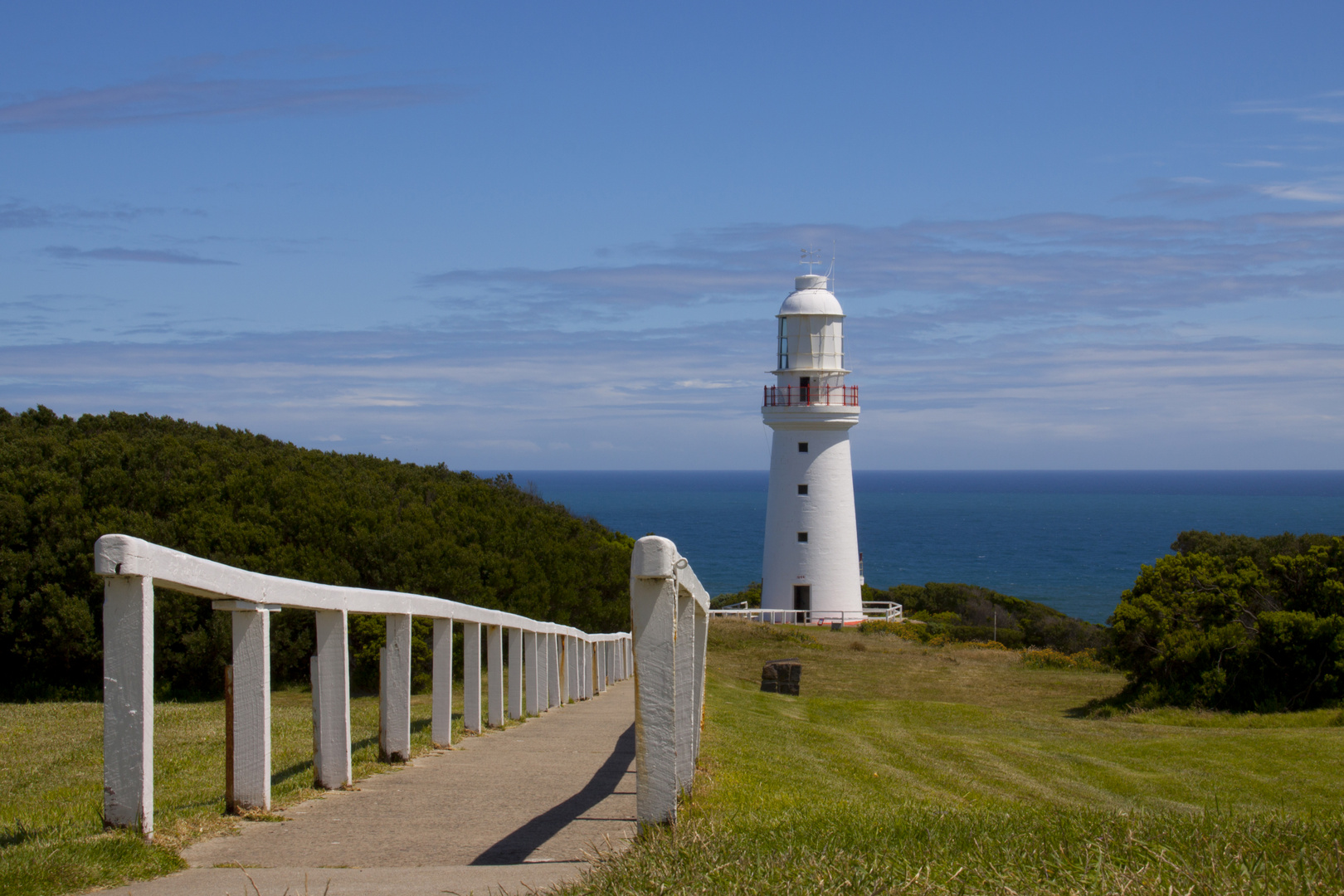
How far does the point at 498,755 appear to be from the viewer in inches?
317

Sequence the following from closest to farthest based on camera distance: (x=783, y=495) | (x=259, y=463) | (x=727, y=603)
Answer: (x=259, y=463), (x=783, y=495), (x=727, y=603)

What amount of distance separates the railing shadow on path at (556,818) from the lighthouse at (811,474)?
28762 millimetres

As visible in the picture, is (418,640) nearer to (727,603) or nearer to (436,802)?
(436,802)

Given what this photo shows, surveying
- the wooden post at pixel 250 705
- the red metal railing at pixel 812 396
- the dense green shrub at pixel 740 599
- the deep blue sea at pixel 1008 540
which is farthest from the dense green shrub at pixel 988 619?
the wooden post at pixel 250 705

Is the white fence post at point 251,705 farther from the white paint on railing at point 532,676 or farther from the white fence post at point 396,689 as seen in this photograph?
the white paint on railing at point 532,676

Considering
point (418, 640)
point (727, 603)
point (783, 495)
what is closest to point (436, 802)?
point (418, 640)

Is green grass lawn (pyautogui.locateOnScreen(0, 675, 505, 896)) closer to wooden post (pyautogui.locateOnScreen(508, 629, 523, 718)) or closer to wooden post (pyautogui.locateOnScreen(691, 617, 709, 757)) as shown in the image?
wooden post (pyautogui.locateOnScreen(508, 629, 523, 718))

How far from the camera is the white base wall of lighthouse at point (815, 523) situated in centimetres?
3631

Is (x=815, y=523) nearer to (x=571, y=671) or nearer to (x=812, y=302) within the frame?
(x=812, y=302)

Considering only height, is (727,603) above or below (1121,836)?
below

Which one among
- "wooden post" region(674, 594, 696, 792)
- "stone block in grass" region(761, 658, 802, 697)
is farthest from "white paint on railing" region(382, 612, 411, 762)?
"stone block in grass" region(761, 658, 802, 697)

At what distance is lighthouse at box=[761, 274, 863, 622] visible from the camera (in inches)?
1431

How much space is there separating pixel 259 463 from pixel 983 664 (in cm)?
1869

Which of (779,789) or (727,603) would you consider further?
(727,603)
